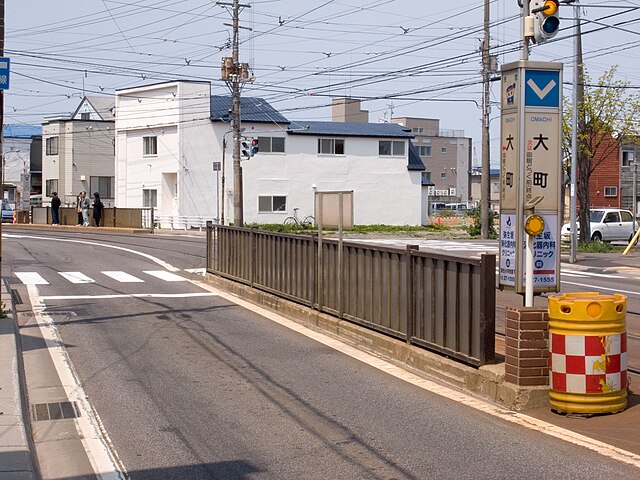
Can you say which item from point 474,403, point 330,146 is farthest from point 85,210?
point 474,403

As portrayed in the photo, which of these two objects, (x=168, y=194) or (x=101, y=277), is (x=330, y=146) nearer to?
(x=168, y=194)

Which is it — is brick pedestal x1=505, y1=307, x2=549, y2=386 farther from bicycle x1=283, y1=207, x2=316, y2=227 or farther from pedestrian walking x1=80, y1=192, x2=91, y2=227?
bicycle x1=283, y1=207, x2=316, y2=227

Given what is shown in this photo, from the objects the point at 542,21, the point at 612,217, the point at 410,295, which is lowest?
the point at 410,295

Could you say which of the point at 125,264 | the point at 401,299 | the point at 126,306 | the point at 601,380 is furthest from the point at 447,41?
the point at 601,380

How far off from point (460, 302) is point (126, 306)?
8.49 m

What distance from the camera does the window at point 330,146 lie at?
54594 millimetres

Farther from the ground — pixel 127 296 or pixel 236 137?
pixel 236 137

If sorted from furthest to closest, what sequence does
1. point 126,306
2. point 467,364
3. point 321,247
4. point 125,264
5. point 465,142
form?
point 465,142 → point 125,264 → point 126,306 → point 321,247 → point 467,364

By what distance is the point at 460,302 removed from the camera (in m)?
9.23

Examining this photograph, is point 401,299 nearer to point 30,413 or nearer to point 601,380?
point 601,380

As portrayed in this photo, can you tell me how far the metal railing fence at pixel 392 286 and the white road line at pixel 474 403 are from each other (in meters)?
0.37

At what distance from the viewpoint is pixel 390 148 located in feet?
185

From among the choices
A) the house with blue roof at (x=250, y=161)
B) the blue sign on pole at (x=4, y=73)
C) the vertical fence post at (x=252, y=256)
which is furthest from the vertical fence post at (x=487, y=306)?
the house with blue roof at (x=250, y=161)

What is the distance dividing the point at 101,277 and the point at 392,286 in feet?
38.9
